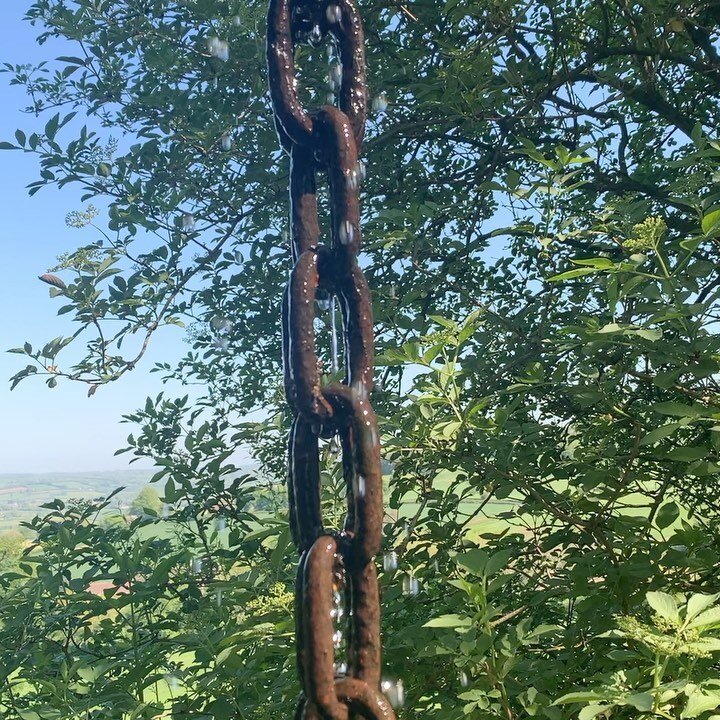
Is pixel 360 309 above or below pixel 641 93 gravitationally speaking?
below

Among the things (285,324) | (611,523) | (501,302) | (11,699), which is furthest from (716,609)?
(11,699)

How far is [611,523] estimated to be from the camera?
1.84 metres

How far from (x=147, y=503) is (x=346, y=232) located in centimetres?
208

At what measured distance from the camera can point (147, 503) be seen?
2521mm

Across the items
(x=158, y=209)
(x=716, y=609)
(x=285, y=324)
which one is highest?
(x=158, y=209)

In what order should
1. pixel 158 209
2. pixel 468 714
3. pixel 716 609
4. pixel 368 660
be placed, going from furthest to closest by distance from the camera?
pixel 158 209, pixel 468 714, pixel 716 609, pixel 368 660

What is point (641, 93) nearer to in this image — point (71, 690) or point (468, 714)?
point (468, 714)

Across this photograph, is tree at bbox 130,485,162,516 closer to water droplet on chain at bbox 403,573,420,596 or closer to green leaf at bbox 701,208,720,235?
water droplet on chain at bbox 403,573,420,596

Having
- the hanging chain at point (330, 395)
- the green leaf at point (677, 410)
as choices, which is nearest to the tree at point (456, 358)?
the green leaf at point (677, 410)

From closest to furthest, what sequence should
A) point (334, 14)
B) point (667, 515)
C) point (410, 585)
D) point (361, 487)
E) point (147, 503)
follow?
point (361, 487) → point (334, 14) → point (667, 515) → point (410, 585) → point (147, 503)

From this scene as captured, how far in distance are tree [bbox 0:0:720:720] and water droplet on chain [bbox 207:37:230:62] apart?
0.07m

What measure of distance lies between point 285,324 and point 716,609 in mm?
969

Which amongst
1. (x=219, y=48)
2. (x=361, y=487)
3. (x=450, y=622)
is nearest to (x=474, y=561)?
(x=450, y=622)

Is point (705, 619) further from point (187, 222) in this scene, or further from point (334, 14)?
point (187, 222)
